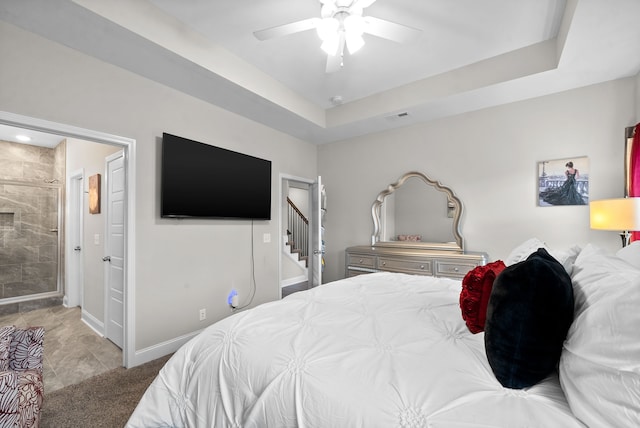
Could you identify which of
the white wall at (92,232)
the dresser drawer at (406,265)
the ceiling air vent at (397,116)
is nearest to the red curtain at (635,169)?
the dresser drawer at (406,265)

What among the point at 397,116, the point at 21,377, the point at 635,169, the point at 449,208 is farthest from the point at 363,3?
the point at 21,377

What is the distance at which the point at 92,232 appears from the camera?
351cm

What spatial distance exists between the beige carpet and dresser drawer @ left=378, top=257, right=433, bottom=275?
8.43 feet

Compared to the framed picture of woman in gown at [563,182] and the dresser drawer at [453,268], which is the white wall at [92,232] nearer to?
the dresser drawer at [453,268]

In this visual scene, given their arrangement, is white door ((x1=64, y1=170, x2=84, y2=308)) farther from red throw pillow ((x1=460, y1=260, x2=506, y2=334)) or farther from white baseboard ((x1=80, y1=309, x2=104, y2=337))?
red throw pillow ((x1=460, y1=260, x2=506, y2=334))

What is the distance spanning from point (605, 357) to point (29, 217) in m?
6.23

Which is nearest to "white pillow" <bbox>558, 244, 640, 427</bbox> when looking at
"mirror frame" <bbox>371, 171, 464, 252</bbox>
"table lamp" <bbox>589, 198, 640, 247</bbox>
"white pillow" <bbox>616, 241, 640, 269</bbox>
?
"white pillow" <bbox>616, 241, 640, 269</bbox>

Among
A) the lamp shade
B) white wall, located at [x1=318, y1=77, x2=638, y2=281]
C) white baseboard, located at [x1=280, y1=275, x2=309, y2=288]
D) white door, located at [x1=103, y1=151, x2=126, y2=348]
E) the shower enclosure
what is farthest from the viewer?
white baseboard, located at [x1=280, y1=275, x2=309, y2=288]

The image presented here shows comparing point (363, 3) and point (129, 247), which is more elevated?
point (363, 3)

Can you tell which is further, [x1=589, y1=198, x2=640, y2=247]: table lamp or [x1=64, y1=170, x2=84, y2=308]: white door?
[x1=64, y1=170, x2=84, y2=308]: white door

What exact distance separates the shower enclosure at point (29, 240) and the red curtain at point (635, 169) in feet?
22.6

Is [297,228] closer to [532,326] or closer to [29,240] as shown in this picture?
[29,240]

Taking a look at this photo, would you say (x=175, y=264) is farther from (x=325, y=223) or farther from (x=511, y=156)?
(x=511, y=156)

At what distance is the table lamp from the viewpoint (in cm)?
198
